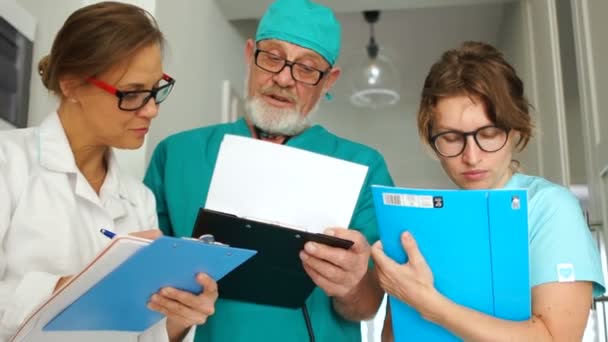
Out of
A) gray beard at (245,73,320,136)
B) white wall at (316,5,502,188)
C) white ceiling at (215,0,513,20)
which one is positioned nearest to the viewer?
gray beard at (245,73,320,136)

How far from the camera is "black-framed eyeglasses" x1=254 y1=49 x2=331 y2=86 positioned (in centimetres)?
148

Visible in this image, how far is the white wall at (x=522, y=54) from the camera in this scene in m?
2.65

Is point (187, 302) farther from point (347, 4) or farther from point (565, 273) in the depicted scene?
point (347, 4)

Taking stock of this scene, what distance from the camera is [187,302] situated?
3.14 feet

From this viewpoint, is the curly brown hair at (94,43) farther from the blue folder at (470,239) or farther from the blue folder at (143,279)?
the blue folder at (470,239)

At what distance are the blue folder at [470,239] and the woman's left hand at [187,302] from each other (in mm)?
295

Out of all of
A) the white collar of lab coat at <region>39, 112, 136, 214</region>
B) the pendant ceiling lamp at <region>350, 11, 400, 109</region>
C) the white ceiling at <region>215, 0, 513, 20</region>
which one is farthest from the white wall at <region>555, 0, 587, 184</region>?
the white collar of lab coat at <region>39, 112, 136, 214</region>

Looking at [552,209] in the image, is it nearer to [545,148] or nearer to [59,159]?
[59,159]

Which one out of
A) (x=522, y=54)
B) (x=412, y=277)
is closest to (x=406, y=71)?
(x=522, y=54)

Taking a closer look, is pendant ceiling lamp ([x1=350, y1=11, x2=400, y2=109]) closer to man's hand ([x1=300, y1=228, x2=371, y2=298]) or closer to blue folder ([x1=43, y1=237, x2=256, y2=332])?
man's hand ([x1=300, y1=228, x2=371, y2=298])

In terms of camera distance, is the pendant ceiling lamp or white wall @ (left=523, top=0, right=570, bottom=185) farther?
the pendant ceiling lamp

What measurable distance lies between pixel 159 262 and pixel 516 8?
2806 millimetres

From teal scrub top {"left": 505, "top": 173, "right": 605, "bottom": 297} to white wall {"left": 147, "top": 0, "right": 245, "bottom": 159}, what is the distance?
1330mm

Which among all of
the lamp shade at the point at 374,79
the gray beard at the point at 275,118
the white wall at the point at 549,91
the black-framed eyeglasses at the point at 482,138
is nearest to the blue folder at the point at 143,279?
the black-framed eyeglasses at the point at 482,138
